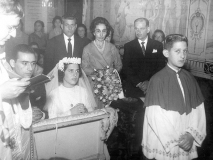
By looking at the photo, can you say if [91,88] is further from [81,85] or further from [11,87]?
[11,87]

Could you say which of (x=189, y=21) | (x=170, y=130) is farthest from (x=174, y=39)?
(x=189, y=21)

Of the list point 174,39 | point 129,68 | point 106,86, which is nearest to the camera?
point 174,39

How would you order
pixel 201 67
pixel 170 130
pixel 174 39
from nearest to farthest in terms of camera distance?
pixel 170 130 < pixel 174 39 < pixel 201 67

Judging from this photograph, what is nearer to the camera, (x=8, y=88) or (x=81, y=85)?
(x=8, y=88)

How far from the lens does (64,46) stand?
186 inches

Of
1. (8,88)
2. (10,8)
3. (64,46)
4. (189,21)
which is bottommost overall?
(8,88)

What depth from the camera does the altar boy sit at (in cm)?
251

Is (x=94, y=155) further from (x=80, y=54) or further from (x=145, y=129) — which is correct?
(x=80, y=54)

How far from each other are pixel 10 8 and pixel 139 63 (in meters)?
3.12

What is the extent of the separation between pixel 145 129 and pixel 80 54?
2.51 m

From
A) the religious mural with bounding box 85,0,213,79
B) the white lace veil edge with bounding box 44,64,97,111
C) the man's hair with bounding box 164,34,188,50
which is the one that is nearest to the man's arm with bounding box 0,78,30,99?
the man's hair with bounding box 164,34,188,50

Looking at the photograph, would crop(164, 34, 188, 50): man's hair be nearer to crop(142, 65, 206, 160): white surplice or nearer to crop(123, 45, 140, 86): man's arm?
crop(142, 65, 206, 160): white surplice

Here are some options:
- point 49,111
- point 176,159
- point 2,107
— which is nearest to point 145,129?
point 176,159

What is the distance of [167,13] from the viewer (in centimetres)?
655
